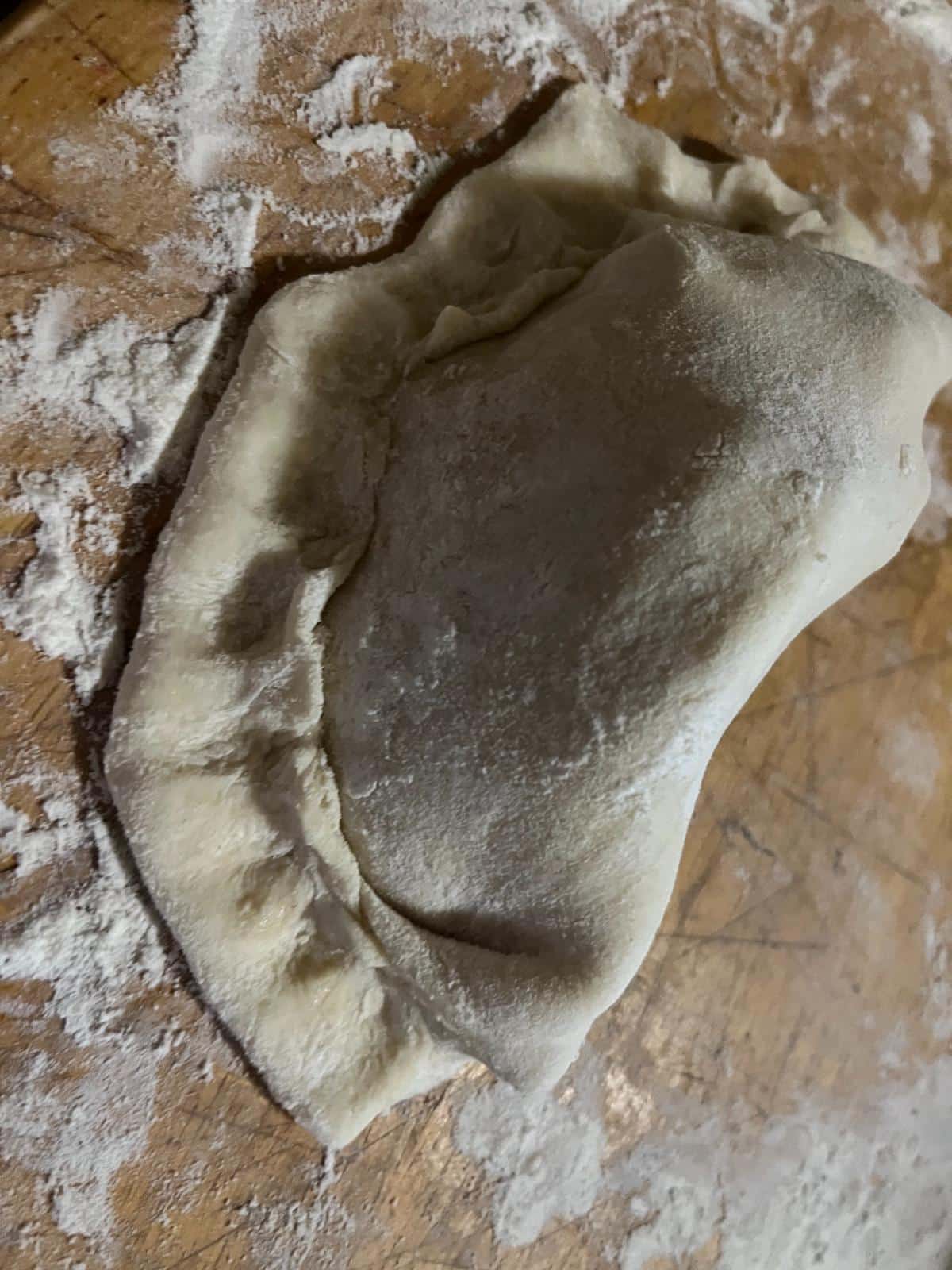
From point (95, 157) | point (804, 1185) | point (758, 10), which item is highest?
point (758, 10)

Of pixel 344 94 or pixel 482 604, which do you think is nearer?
pixel 482 604

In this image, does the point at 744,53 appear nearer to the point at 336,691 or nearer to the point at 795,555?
the point at 795,555

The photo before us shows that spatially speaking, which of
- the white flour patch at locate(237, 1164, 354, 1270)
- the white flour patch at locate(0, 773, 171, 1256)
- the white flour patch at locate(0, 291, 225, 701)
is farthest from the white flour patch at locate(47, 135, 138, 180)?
the white flour patch at locate(237, 1164, 354, 1270)

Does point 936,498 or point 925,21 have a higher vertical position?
point 925,21

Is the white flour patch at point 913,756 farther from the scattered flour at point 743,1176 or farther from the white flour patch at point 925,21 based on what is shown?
the white flour patch at point 925,21

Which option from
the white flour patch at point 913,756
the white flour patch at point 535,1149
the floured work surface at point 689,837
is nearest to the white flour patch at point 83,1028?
the floured work surface at point 689,837

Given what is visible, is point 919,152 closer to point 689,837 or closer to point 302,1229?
point 689,837

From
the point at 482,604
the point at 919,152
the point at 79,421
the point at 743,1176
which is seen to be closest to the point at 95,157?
the point at 79,421
